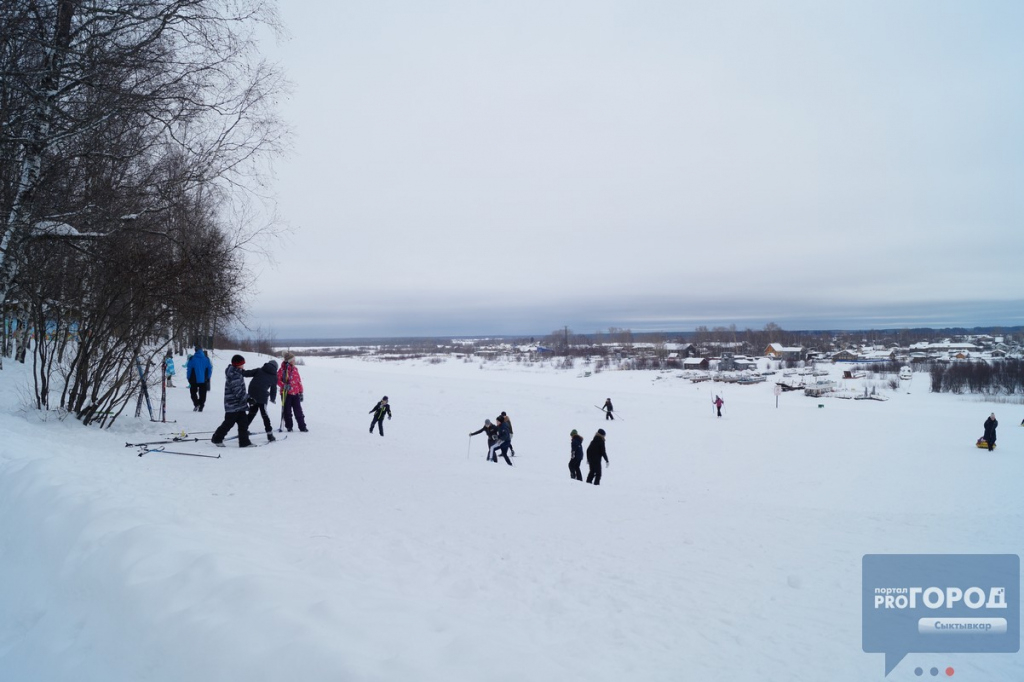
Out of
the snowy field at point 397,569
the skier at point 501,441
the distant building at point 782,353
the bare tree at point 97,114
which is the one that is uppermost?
the bare tree at point 97,114

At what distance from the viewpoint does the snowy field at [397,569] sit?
109 inches

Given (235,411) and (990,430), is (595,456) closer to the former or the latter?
(235,411)

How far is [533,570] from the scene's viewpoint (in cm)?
490

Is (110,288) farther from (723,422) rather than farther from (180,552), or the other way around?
(723,422)

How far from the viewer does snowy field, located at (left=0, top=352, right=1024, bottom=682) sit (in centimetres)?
277

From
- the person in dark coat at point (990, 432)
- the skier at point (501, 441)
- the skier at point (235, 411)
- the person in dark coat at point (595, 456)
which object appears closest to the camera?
the skier at point (235, 411)

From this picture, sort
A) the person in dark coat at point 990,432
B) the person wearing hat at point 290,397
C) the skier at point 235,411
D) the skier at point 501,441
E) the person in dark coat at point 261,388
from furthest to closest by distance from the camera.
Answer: the person in dark coat at point 990,432
the skier at point 501,441
the person wearing hat at point 290,397
the person in dark coat at point 261,388
the skier at point 235,411

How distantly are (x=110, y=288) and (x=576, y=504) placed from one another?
8696 millimetres

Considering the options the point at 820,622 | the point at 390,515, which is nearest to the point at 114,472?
the point at 390,515

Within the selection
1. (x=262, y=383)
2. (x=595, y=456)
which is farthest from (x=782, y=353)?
(x=262, y=383)

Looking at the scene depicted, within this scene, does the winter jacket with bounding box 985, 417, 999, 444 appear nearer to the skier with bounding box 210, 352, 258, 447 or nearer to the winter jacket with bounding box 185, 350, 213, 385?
the skier with bounding box 210, 352, 258, 447

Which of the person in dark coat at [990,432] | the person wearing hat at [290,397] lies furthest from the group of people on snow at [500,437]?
the person in dark coat at [990,432]

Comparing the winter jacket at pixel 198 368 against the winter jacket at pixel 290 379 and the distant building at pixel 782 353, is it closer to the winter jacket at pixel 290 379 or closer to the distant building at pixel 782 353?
the winter jacket at pixel 290 379

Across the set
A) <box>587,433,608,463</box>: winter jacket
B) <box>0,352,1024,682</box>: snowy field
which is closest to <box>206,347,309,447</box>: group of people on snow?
<box>0,352,1024,682</box>: snowy field
